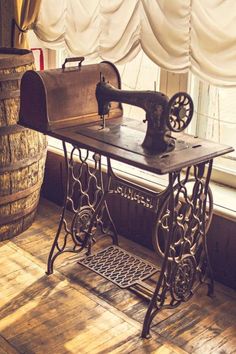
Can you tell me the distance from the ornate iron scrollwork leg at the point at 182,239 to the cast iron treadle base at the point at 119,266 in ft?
0.72

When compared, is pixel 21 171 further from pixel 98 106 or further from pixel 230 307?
pixel 230 307

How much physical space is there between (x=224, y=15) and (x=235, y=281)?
3.99ft

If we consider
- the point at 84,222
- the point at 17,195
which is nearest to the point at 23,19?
the point at 17,195

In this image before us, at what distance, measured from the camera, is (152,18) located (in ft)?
8.89

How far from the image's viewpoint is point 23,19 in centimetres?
332

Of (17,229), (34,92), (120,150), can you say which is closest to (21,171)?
(17,229)

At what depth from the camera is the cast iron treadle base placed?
2711 mm

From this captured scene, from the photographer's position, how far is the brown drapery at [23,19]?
10.8 feet

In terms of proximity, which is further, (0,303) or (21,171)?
(21,171)

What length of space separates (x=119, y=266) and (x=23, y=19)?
1566mm

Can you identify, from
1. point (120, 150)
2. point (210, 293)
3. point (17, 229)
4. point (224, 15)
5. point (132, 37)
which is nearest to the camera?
point (120, 150)

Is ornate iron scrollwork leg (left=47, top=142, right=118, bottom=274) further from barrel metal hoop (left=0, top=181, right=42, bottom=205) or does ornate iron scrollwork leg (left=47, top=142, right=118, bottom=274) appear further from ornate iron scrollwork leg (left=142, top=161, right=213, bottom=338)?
ornate iron scrollwork leg (left=142, top=161, right=213, bottom=338)

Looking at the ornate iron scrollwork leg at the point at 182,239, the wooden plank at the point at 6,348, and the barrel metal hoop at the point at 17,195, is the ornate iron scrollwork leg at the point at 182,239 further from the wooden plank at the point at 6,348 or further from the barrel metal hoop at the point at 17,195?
the barrel metal hoop at the point at 17,195

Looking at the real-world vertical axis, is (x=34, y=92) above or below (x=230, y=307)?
above
